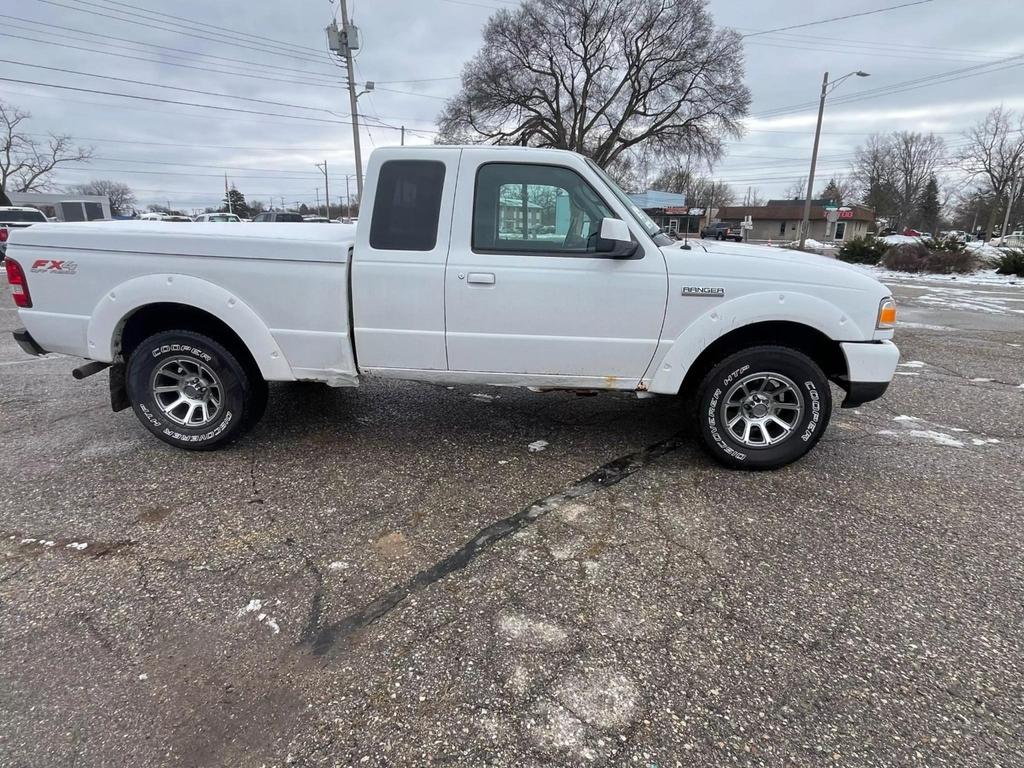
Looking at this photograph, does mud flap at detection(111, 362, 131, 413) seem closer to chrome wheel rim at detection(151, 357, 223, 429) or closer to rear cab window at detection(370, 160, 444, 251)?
chrome wheel rim at detection(151, 357, 223, 429)

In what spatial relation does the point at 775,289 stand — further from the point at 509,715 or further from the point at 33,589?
the point at 33,589

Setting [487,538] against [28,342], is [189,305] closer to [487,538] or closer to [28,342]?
[28,342]

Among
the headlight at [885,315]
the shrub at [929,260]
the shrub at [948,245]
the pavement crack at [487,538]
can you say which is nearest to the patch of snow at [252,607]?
the pavement crack at [487,538]

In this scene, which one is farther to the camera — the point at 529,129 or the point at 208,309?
the point at 529,129

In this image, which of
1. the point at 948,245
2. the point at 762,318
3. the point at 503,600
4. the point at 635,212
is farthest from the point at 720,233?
the point at 503,600

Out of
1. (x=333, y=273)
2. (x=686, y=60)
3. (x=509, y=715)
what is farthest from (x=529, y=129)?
(x=509, y=715)

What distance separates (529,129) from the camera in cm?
3681

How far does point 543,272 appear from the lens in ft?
11.9

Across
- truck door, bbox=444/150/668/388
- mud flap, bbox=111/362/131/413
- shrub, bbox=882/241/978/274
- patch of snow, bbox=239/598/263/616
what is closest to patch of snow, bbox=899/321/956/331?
truck door, bbox=444/150/668/388

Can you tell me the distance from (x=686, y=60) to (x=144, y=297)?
124 ft

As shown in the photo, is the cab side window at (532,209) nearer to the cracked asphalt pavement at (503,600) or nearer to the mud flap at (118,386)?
the cracked asphalt pavement at (503,600)

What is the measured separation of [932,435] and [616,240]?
3.21m

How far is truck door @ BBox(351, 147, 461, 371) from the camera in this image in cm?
368

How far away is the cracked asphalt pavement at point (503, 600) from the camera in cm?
197
